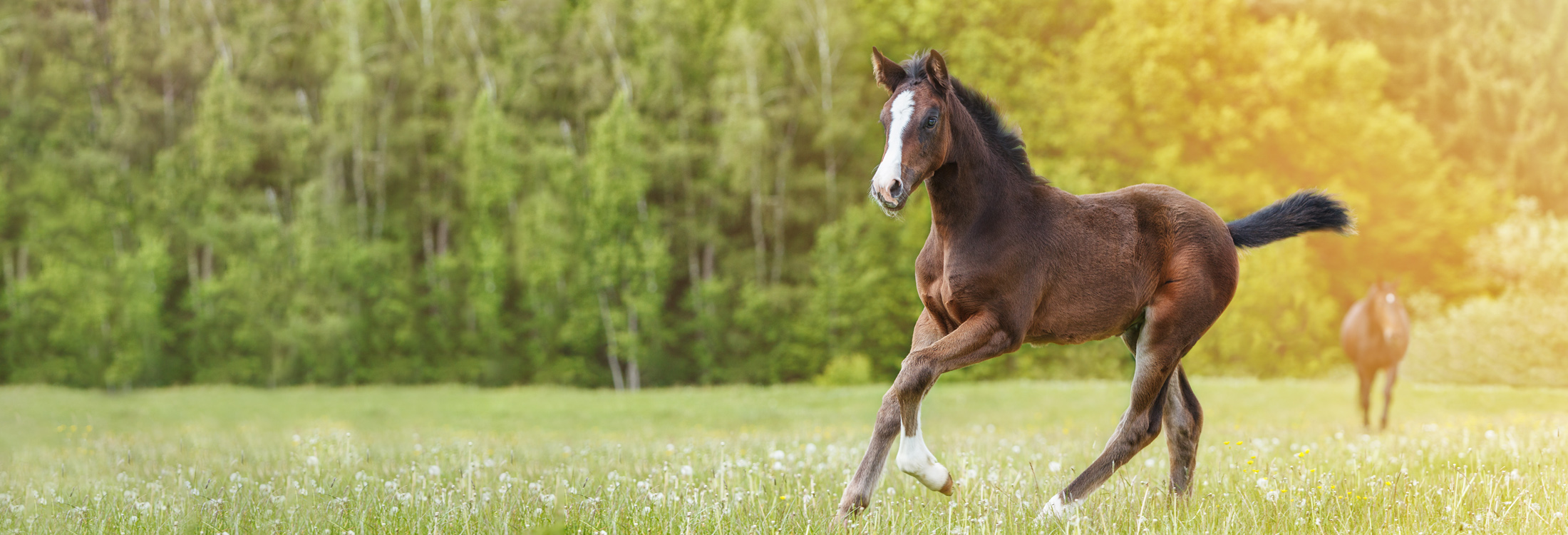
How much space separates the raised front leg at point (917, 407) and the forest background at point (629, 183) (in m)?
19.9

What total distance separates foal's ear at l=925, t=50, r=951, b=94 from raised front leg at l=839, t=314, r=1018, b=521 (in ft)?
3.57

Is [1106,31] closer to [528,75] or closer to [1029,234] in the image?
[528,75]

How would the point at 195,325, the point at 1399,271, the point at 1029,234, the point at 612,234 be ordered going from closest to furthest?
the point at 1029,234 → the point at 612,234 → the point at 195,325 → the point at 1399,271

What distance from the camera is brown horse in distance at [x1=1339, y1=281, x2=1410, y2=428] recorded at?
14430 mm

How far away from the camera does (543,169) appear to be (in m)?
26.3

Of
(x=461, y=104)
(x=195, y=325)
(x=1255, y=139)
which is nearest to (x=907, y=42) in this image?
(x=1255, y=139)

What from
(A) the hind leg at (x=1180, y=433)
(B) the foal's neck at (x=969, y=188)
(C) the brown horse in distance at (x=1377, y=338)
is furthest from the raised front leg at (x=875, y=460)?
(C) the brown horse in distance at (x=1377, y=338)

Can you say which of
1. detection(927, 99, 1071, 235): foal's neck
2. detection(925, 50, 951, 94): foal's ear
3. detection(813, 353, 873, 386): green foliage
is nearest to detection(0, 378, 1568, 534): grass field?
detection(927, 99, 1071, 235): foal's neck

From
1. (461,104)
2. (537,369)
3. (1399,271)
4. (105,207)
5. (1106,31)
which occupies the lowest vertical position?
(537,369)

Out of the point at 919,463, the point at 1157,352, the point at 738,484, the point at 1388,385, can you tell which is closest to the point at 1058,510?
the point at 919,463

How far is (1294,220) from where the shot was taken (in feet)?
18.2

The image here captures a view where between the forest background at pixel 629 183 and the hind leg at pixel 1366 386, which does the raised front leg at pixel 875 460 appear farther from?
the forest background at pixel 629 183

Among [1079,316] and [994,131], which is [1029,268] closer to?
[1079,316]

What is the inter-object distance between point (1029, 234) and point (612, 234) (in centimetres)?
2105
